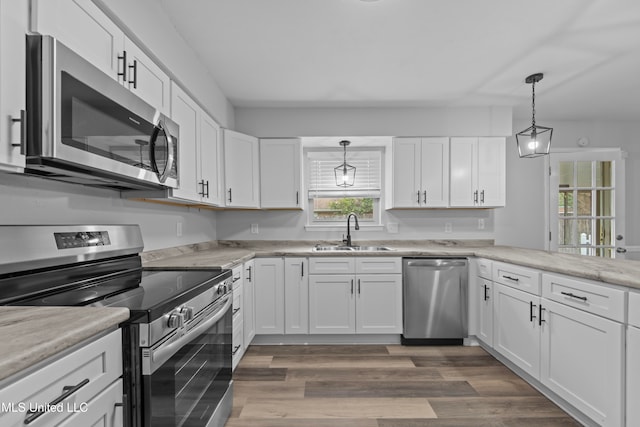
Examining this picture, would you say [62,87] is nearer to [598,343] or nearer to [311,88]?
[311,88]

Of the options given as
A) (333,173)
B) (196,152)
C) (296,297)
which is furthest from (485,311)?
(196,152)

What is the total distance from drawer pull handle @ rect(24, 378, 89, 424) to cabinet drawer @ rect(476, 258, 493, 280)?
9.19 feet

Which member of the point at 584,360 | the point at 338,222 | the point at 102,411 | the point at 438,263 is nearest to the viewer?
the point at 102,411

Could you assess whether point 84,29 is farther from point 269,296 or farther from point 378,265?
point 378,265

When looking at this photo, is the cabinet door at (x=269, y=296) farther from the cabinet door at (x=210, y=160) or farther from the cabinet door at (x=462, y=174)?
the cabinet door at (x=462, y=174)

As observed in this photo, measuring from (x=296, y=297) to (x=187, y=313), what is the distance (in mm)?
1897

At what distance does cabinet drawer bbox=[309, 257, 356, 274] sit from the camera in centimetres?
309

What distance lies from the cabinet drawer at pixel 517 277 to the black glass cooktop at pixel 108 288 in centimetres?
196

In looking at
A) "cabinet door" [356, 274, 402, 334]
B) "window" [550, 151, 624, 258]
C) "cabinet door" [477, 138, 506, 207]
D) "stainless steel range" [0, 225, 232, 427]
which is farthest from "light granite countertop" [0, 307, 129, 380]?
"window" [550, 151, 624, 258]

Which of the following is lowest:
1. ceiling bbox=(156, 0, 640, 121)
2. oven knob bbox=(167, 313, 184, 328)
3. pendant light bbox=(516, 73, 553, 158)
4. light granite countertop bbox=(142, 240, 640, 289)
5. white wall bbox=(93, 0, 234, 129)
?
oven knob bbox=(167, 313, 184, 328)

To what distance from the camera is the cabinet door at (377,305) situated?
10.1 ft

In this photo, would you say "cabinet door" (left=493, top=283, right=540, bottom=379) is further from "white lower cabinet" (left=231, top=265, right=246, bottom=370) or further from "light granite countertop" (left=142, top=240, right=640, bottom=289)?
"white lower cabinet" (left=231, top=265, right=246, bottom=370)

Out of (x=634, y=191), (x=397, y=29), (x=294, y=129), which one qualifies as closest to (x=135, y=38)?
(x=397, y=29)

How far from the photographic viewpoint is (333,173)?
400 cm
